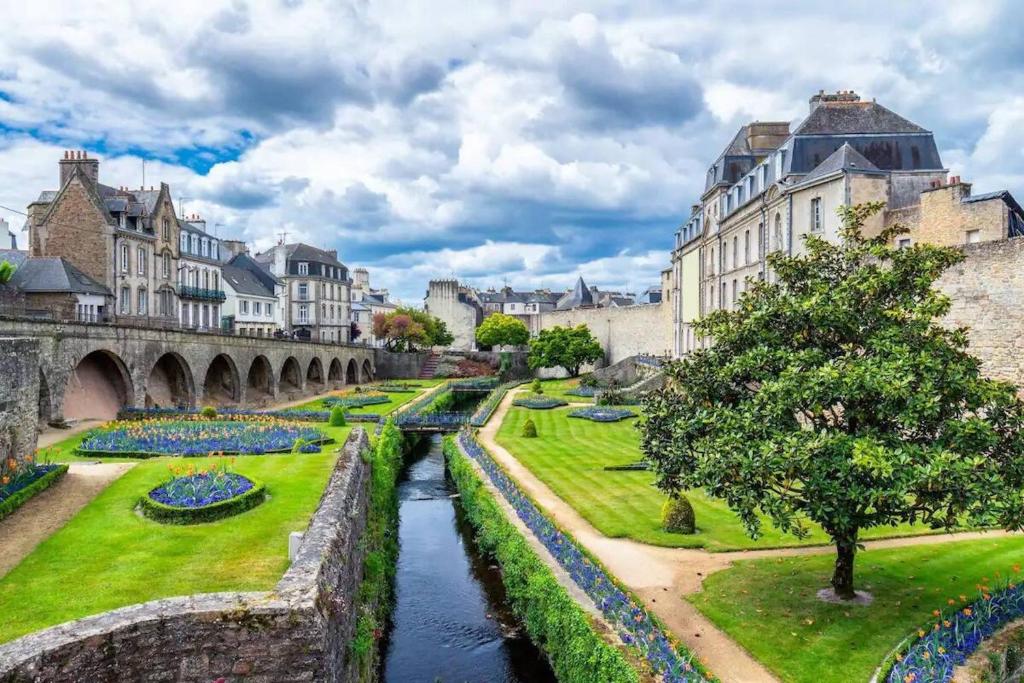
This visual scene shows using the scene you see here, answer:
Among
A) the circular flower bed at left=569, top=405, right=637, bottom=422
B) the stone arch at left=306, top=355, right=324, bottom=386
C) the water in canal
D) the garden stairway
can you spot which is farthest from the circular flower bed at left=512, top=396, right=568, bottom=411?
the garden stairway

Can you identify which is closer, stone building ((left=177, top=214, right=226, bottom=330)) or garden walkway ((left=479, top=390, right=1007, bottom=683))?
garden walkway ((left=479, top=390, right=1007, bottom=683))

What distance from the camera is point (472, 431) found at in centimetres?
3372

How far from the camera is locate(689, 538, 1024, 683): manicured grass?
1001cm

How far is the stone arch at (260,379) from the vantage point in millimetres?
48219

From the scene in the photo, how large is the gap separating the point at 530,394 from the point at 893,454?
43.6 m

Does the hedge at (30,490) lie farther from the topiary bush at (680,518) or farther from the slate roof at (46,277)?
the slate roof at (46,277)

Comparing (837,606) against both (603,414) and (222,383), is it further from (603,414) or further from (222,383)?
(222,383)

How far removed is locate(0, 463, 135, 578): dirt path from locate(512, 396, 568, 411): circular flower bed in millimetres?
28155

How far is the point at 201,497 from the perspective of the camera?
48.3 feet

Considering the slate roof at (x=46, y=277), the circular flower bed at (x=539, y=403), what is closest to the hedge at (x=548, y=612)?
the circular flower bed at (x=539, y=403)

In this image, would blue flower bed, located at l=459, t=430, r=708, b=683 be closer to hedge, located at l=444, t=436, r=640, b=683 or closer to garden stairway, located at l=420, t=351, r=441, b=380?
hedge, located at l=444, t=436, r=640, b=683

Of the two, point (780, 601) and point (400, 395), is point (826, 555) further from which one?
point (400, 395)

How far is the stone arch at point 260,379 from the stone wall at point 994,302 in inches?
1536

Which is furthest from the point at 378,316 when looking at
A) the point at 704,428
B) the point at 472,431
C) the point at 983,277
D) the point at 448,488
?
the point at 704,428
